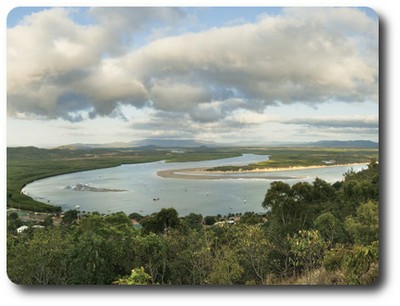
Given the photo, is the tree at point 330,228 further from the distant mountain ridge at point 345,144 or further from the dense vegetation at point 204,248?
the distant mountain ridge at point 345,144

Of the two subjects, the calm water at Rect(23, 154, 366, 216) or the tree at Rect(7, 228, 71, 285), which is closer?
the tree at Rect(7, 228, 71, 285)

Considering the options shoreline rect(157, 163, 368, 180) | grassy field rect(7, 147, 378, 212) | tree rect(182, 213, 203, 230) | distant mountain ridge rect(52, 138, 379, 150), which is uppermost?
distant mountain ridge rect(52, 138, 379, 150)

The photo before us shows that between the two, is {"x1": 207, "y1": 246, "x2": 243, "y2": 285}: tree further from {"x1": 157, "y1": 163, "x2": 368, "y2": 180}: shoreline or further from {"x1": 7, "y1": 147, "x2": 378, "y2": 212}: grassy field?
{"x1": 7, "y1": 147, "x2": 378, "y2": 212}: grassy field

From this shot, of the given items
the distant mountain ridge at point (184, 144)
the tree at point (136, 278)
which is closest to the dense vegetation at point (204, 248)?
the tree at point (136, 278)

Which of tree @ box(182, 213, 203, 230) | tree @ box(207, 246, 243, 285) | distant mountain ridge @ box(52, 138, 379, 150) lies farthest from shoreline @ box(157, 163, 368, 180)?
tree @ box(207, 246, 243, 285)

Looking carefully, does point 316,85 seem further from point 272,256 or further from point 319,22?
point 272,256

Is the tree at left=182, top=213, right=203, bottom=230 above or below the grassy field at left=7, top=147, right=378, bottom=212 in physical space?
below

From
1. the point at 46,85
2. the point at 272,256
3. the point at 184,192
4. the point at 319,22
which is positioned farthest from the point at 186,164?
the point at 319,22
